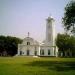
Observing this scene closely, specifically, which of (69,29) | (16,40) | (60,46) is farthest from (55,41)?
(69,29)

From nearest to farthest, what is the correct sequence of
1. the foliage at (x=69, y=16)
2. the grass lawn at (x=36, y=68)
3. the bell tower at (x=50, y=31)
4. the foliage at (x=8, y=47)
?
the grass lawn at (x=36, y=68) < the foliage at (x=69, y=16) < the bell tower at (x=50, y=31) < the foliage at (x=8, y=47)

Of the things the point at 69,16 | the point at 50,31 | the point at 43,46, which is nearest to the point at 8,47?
the point at 43,46

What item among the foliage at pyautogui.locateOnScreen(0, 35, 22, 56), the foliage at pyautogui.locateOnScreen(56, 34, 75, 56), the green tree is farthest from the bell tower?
the green tree

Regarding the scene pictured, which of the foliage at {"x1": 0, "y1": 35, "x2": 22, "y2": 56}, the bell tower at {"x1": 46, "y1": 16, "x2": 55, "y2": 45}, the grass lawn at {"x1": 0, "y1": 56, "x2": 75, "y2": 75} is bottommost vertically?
the grass lawn at {"x1": 0, "y1": 56, "x2": 75, "y2": 75}

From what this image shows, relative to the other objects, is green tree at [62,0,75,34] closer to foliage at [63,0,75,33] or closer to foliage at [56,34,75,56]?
foliage at [63,0,75,33]

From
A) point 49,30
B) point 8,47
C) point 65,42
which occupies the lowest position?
point 8,47

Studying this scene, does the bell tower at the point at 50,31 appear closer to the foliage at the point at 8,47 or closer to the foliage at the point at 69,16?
the foliage at the point at 8,47

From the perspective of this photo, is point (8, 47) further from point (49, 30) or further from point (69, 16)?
point (69, 16)

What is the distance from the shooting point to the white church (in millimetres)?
77875

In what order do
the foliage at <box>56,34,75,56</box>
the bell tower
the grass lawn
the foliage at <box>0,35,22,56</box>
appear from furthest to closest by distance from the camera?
1. the foliage at <box>0,35,22,56</box>
2. the foliage at <box>56,34,75,56</box>
3. the bell tower
4. the grass lawn

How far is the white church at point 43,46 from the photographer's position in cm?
7788

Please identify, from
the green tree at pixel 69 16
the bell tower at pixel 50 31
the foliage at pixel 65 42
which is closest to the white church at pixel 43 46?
the bell tower at pixel 50 31

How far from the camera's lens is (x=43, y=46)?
7950 cm

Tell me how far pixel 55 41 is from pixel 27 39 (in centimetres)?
1085
